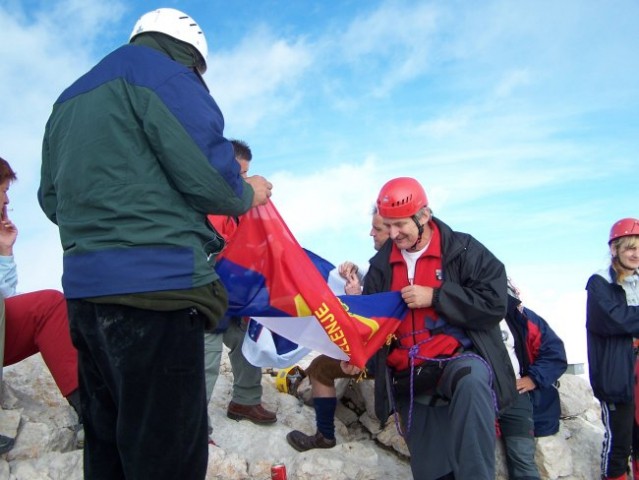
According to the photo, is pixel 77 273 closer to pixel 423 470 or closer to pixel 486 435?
pixel 486 435

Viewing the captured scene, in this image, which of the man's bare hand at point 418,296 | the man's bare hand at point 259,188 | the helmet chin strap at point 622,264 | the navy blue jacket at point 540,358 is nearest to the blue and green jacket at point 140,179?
the man's bare hand at point 259,188

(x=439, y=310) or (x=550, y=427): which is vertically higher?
(x=439, y=310)

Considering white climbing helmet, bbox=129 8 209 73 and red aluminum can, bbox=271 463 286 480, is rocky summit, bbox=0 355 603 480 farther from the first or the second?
white climbing helmet, bbox=129 8 209 73

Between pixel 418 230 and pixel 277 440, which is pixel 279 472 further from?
pixel 418 230

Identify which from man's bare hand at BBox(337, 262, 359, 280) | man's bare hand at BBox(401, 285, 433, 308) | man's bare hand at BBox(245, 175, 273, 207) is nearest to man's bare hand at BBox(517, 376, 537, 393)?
man's bare hand at BBox(401, 285, 433, 308)

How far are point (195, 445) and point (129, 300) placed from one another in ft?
2.67

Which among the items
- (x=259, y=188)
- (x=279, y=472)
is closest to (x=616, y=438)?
(x=279, y=472)

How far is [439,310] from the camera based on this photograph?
5.32 metres

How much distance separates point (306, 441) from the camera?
6258 mm

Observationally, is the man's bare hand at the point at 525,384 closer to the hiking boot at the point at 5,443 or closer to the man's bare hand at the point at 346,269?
the man's bare hand at the point at 346,269

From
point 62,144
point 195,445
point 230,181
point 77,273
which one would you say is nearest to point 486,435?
point 195,445

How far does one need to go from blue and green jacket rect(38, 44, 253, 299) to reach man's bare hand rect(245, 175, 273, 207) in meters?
0.32

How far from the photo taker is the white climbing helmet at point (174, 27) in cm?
345

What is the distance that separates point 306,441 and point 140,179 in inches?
163
